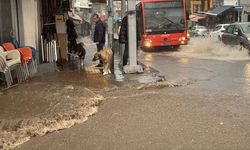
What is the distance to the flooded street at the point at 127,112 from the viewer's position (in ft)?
20.9

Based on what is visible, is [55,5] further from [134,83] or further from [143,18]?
[134,83]

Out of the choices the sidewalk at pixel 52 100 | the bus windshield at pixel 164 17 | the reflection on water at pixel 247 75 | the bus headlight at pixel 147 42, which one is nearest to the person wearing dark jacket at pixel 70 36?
the sidewalk at pixel 52 100

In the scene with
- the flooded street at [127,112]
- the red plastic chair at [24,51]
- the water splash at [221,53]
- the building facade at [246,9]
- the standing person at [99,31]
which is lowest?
the flooded street at [127,112]

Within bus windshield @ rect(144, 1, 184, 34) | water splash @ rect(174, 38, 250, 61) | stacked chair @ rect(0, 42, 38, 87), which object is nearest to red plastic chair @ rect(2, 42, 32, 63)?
stacked chair @ rect(0, 42, 38, 87)

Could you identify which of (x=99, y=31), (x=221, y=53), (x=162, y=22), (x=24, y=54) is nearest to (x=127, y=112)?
(x=24, y=54)

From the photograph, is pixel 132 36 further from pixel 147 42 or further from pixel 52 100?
pixel 147 42

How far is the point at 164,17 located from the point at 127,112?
1619 centimetres

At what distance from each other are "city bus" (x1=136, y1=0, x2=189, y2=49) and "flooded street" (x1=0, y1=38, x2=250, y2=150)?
10.7 meters

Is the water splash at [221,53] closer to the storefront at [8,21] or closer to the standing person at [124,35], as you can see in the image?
the standing person at [124,35]

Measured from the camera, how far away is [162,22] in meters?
23.8

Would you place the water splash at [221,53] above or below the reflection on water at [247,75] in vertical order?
above

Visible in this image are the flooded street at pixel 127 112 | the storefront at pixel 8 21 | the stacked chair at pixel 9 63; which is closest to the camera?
the flooded street at pixel 127 112

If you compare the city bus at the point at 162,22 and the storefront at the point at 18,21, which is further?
the city bus at the point at 162,22

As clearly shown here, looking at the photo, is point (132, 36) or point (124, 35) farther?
point (124, 35)
